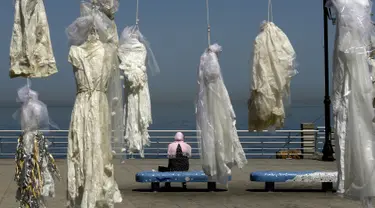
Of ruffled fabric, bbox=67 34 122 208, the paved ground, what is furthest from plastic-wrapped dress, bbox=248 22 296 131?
ruffled fabric, bbox=67 34 122 208

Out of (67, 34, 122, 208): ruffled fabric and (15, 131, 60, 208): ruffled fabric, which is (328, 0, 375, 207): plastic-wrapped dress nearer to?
(67, 34, 122, 208): ruffled fabric

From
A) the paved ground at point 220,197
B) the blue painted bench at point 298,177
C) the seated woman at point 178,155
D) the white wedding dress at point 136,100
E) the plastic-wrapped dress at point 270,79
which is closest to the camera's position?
the plastic-wrapped dress at point 270,79

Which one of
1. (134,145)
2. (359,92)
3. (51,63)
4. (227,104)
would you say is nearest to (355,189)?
(359,92)

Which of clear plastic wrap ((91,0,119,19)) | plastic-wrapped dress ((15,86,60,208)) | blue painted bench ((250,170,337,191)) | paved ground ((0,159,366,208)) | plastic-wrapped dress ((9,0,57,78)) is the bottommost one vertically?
paved ground ((0,159,366,208))

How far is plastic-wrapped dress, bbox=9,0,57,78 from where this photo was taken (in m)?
11.5

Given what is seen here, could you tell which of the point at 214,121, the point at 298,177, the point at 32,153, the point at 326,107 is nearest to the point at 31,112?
the point at 32,153

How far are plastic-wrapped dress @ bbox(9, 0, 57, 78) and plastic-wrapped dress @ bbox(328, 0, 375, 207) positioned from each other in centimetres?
357

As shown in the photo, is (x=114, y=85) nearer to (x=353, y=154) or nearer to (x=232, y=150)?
(x=353, y=154)

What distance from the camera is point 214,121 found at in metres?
15.3

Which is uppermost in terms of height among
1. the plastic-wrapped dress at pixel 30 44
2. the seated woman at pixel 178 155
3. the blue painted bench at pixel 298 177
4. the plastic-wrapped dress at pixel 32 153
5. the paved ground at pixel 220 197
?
the plastic-wrapped dress at pixel 30 44

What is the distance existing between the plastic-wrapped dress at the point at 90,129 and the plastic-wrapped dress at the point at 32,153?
135 centimetres

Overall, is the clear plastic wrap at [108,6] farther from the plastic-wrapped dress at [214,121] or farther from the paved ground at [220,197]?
the plastic-wrapped dress at [214,121]

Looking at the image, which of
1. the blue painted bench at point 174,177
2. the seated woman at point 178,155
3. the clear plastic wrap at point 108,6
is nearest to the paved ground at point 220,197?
the blue painted bench at point 174,177

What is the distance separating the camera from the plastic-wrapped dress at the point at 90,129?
444 inches
